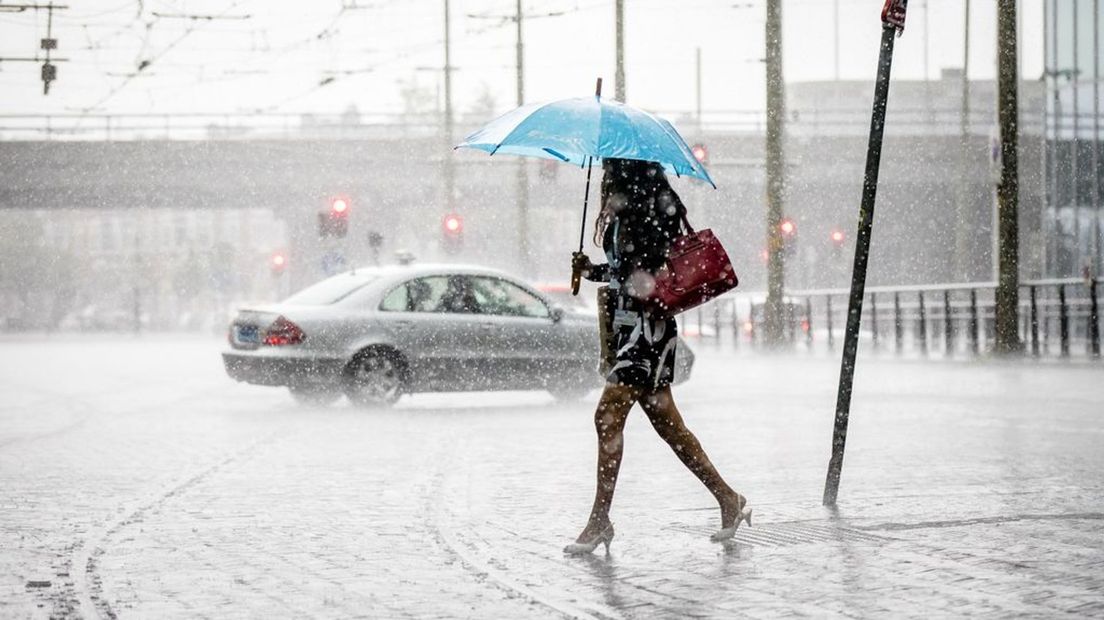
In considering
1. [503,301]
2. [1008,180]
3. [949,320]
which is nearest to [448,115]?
[949,320]

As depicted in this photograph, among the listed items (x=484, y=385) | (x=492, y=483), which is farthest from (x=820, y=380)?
(x=492, y=483)

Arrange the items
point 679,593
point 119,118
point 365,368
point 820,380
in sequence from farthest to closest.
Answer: point 119,118, point 820,380, point 365,368, point 679,593

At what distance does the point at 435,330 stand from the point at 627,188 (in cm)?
964

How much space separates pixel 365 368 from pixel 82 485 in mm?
6351

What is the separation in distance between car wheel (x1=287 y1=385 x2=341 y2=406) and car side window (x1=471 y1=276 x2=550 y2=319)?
67.3 inches

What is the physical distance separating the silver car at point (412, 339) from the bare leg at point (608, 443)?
9.26 metres

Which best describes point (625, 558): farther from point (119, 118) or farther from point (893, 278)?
point (893, 278)

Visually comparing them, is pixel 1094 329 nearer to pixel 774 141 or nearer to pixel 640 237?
pixel 774 141

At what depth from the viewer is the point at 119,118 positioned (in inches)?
1944

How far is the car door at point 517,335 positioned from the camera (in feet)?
54.5

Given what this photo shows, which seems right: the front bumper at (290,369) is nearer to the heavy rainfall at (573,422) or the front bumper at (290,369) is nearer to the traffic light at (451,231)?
the heavy rainfall at (573,422)

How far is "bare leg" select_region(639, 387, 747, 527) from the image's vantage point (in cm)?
696

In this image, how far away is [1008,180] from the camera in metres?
23.7

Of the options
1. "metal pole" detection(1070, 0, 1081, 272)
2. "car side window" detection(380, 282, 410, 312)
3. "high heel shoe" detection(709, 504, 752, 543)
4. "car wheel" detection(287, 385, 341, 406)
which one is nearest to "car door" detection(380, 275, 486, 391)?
"car side window" detection(380, 282, 410, 312)
